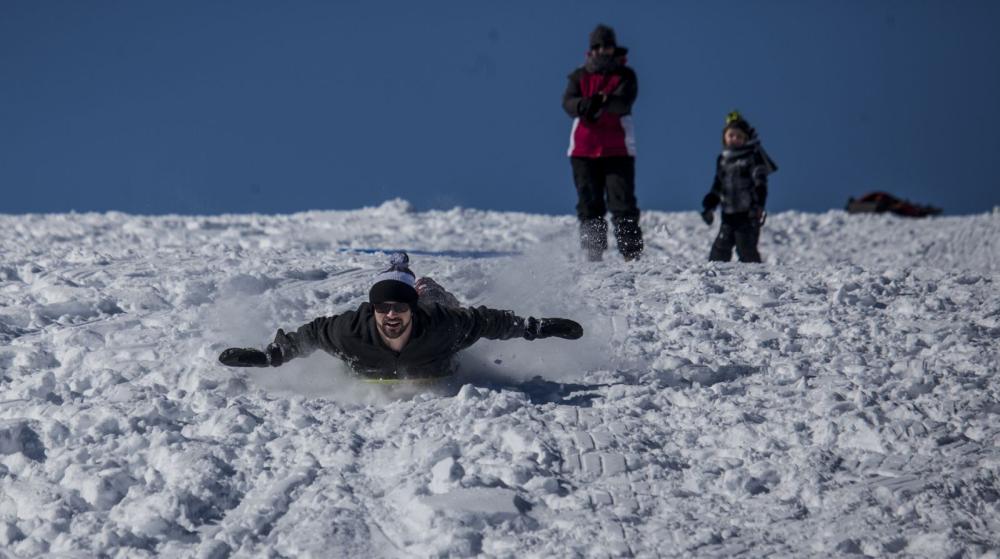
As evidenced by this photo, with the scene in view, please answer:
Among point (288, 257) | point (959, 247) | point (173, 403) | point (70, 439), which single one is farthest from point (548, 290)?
point (959, 247)

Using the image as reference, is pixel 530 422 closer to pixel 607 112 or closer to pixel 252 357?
pixel 252 357

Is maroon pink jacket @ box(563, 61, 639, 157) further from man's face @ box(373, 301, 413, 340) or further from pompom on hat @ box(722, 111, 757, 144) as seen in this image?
man's face @ box(373, 301, 413, 340)

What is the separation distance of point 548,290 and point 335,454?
3010 mm

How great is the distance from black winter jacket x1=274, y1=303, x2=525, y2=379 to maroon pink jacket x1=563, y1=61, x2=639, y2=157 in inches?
130

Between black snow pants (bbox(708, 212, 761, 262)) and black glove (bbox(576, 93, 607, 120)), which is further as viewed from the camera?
black snow pants (bbox(708, 212, 761, 262))

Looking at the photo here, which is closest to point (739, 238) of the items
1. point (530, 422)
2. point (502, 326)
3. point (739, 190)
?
point (739, 190)

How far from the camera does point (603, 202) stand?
8594mm

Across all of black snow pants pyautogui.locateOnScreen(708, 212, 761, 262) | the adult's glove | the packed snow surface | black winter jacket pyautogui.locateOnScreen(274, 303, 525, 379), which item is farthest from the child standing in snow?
the adult's glove

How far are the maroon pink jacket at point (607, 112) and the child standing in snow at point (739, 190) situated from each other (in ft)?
4.52

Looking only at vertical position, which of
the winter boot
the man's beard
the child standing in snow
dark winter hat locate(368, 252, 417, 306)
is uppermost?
the child standing in snow

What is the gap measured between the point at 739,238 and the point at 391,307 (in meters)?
5.08

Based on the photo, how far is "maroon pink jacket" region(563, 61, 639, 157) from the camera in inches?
329

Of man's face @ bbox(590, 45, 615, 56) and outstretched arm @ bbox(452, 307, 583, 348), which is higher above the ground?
man's face @ bbox(590, 45, 615, 56)

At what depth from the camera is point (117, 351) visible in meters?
5.99
